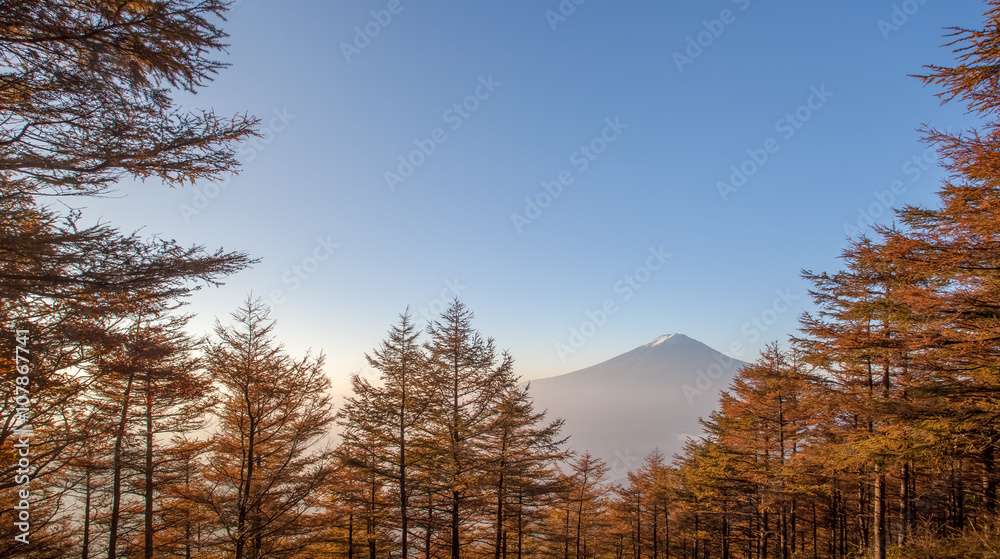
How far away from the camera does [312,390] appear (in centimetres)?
1049

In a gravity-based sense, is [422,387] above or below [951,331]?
below

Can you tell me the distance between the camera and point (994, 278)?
657 cm

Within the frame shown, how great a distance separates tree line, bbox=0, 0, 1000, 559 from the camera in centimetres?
491

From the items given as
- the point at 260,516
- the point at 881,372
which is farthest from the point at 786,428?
the point at 260,516

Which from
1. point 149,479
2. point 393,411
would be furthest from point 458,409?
point 149,479

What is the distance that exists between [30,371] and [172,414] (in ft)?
32.3

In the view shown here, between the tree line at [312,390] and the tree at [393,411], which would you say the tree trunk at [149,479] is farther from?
the tree at [393,411]

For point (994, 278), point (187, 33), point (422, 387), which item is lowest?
point (422, 387)

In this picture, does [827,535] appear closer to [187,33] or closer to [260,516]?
[260,516]
